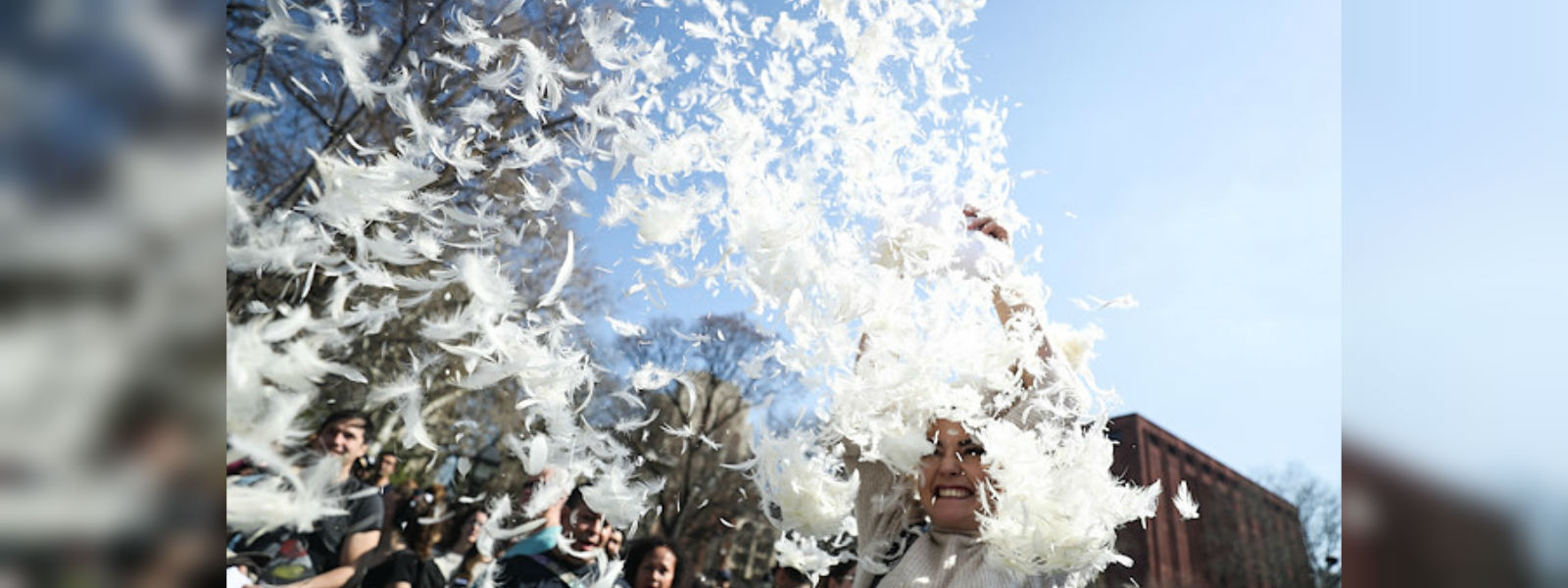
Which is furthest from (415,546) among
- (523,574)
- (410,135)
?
(410,135)

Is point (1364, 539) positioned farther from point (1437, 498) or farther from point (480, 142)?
point (480, 142)

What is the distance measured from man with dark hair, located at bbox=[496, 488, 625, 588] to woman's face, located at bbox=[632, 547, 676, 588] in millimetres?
546

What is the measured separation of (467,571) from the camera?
Answer: 2.97 m

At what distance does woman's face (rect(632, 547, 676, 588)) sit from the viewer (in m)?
3.14

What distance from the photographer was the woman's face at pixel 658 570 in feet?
10.3

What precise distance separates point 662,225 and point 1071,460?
4.21 ft

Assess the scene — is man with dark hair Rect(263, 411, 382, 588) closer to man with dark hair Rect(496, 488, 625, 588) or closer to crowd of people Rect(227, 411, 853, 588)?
crowd of people Rect(227, 411, 853, 588)

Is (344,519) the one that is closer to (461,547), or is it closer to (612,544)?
(612,544)

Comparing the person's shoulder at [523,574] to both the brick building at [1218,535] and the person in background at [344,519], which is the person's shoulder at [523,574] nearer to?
the person in background at [344,519]

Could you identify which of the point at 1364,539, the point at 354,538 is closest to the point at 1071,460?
the point at 1364,539

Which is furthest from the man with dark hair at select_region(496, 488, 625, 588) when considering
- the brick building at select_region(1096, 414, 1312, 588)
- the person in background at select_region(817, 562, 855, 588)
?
the brick building at select_region(1096, 414, 1312, 588)

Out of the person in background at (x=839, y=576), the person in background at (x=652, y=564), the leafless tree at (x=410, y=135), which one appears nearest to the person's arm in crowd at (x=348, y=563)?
the leafless tree at (x=410, y=135)

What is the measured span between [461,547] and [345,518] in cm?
128

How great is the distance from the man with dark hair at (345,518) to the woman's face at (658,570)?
1.21 meters
